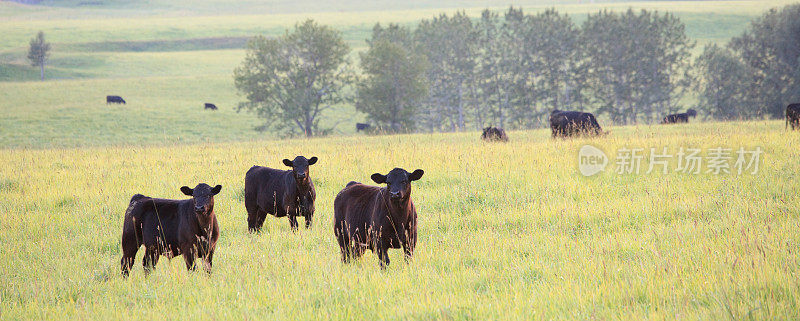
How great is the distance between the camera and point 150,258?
7.52 metres

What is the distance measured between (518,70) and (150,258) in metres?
54.4

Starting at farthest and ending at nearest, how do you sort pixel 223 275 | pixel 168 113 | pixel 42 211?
pixel 168 113 → pixel 42 211 → pixel 223 275

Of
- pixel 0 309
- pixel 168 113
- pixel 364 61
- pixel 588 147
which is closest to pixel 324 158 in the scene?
pixel 588 147

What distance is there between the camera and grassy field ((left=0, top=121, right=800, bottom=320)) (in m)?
5.32

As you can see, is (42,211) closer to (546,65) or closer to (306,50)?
(306,50)

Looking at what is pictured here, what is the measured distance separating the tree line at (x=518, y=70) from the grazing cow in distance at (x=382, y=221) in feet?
128

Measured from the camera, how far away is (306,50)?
155 ft

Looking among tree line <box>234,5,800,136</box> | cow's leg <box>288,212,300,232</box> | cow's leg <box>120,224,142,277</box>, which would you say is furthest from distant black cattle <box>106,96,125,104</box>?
cow's leg <box>120,224,142,277</box>

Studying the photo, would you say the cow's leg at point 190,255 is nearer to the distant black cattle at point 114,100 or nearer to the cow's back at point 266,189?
the cow's back at point 266,189

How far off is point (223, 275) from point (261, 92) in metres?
40.8

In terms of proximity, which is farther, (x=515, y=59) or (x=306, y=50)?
(x=515, y=59)

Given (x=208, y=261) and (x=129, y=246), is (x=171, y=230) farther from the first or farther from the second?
(x=208, y=261)

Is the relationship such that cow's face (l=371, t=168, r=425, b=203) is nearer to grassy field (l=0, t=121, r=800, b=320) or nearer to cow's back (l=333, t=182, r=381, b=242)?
cow's back (l=333, t=182, r=381, b=242)

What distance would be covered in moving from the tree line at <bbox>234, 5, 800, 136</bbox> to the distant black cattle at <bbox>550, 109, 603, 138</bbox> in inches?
940
